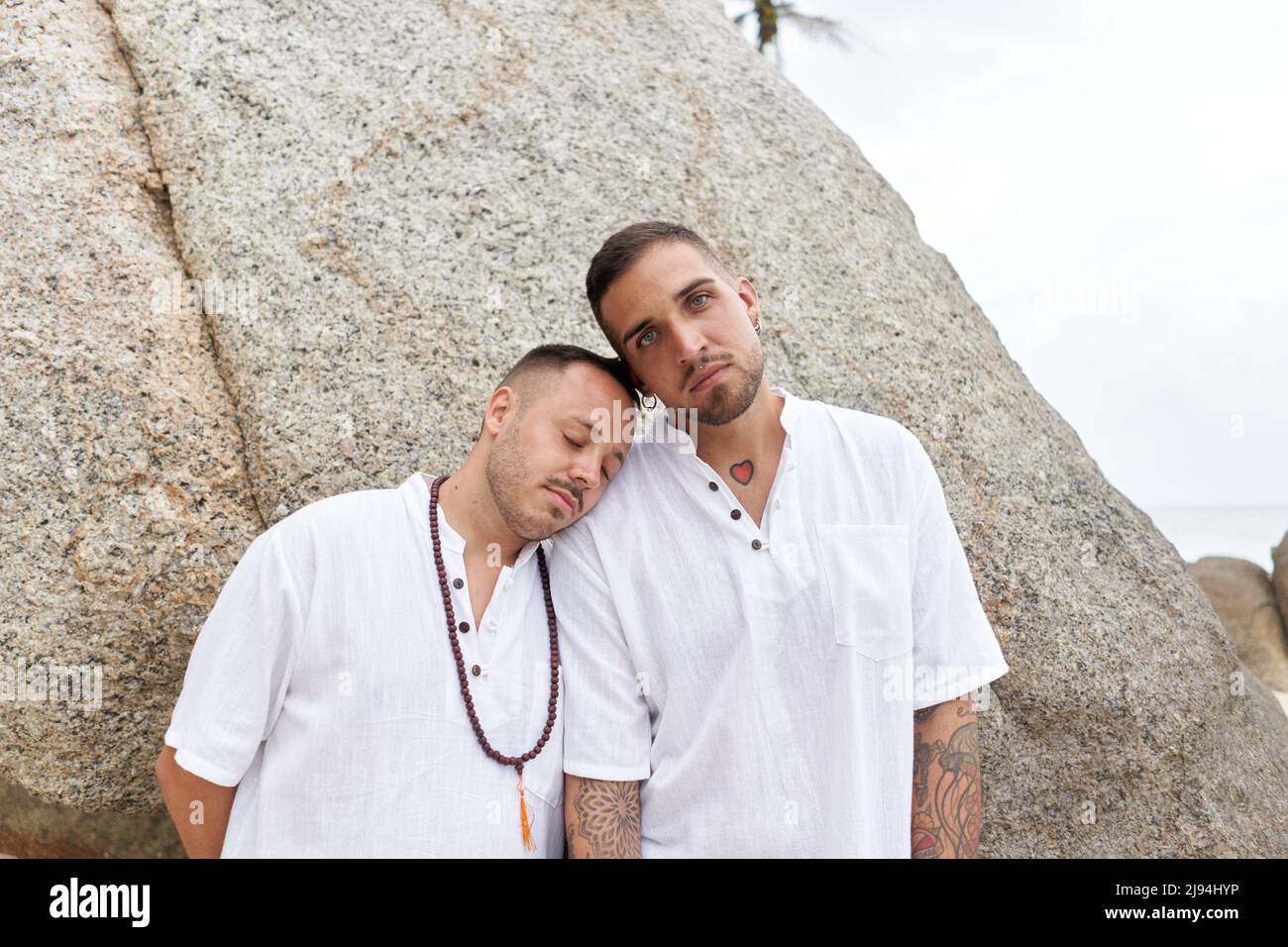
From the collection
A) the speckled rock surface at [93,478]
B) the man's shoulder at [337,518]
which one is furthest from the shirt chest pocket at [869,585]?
the speckled rock surface at [93,478]

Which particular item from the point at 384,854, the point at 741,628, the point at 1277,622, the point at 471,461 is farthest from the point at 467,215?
the point at 1277,622

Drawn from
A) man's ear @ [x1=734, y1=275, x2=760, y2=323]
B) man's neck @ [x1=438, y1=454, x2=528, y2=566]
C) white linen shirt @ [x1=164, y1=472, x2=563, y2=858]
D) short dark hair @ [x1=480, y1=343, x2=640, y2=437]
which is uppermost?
man's ear @ [x1=734, y1=275, x2=760, y2=323]

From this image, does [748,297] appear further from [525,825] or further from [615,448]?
[525,825]

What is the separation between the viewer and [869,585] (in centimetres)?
266

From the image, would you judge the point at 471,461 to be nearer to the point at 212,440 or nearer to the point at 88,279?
the point at 212,440

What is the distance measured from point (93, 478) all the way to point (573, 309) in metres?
1.81

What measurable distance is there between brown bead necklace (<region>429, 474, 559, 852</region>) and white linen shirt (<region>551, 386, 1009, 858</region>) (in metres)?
0.04

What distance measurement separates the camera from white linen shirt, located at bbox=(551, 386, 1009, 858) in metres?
2.56

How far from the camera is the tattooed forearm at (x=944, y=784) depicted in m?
2.70

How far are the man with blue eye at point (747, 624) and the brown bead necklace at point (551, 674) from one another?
47 mm

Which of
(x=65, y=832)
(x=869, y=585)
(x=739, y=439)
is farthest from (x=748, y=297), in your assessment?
(x=65, y=832)

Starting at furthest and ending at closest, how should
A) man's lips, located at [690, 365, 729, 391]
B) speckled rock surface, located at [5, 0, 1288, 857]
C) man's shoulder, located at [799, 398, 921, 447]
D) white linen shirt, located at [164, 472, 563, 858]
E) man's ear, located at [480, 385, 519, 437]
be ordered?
1. speckled rock surface, located at [5, 0, 1288, 857]
2. man's shoulder, located at [799, 398, 921, 447]
3. man's ear, located at [480, 385, 519, 437]
4. man's lips, located at [690, 365, 729, 391]
5. white linen shirt, located at [164, 472, 563, 858]

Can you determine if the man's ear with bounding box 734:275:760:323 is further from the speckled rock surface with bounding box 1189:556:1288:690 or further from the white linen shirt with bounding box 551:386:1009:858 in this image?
the speckled rock surface with bounding box 1189:556:1288:690

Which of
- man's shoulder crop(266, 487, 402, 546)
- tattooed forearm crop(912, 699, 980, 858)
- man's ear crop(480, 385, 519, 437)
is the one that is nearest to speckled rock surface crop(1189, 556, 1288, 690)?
tattooed forearm crop(912, 699, 980, 858)
